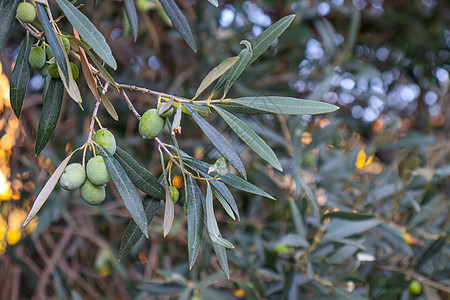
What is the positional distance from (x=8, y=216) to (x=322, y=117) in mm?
1248

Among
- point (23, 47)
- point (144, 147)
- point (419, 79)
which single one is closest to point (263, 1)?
point (144, 147)

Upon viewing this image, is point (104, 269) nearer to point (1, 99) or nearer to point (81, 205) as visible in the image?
point (81, 205)

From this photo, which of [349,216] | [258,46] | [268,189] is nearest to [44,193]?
[258,46]

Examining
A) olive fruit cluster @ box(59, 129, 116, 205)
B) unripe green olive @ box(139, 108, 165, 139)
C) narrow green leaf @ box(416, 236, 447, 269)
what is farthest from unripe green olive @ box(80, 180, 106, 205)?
narrow green leaf @ box(416, 236, 447, 269)

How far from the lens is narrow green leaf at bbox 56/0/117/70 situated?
54 centimetres

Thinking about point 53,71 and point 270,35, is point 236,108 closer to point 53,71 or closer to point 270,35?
point 270,35

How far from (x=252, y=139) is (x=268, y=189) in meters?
0.92

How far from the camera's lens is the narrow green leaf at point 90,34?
1.77 ft

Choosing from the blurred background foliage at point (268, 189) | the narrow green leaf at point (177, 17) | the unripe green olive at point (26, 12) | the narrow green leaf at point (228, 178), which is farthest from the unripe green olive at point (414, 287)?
the unripe green olive at point (26, 12)

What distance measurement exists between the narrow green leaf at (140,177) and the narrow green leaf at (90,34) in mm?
144

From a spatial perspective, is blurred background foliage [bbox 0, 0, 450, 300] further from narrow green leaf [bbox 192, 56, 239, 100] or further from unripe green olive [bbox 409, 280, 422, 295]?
narrow green leaf [bbox 192, 56, 239, 100]

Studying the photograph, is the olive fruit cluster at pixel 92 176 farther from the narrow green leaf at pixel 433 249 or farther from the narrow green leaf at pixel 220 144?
the narrow green leaf at pixel 433 249

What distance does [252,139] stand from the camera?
1.91ft

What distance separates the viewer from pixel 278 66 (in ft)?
7.07
